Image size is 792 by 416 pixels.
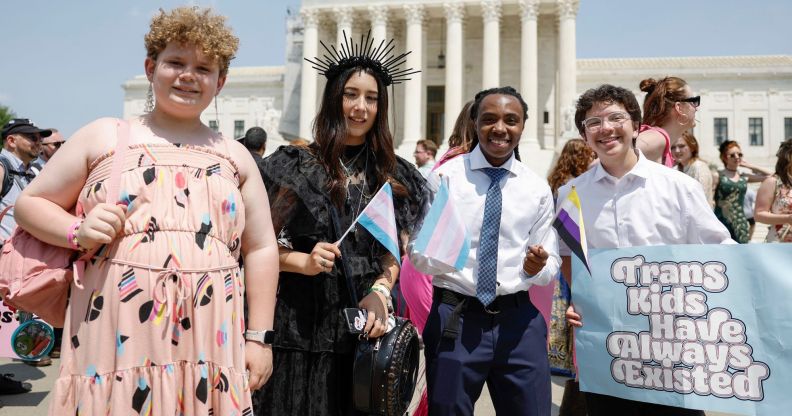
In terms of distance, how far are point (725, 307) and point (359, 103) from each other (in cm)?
208

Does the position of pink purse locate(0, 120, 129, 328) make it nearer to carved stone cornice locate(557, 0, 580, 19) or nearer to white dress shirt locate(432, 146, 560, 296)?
white dress shirt locate(432, 146, 560, 296)

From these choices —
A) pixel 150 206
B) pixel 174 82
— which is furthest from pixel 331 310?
pixel 174 82

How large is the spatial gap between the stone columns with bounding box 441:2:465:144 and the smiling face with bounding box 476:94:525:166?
112ft

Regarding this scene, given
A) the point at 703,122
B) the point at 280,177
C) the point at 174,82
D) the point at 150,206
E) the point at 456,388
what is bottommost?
the point at 456,388

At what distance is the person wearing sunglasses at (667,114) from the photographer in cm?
393

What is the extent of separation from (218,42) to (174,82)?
0.79ft

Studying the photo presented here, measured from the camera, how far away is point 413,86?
126 ft

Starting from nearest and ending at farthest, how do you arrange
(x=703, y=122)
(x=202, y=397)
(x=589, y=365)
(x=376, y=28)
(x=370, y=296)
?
(x=202, y=397), (x=370, y=296), (x=589, y=365), (x=376, y=28), (x=703, y=122)

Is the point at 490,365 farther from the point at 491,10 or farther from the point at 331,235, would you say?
the point at 491,10

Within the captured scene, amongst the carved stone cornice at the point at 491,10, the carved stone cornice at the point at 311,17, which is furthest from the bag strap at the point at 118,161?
the carved stone cornice at the point at 311,17

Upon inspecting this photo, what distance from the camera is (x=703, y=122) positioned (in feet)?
156

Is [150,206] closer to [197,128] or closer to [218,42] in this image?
[197,128]

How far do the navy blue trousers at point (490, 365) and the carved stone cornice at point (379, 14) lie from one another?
128ft

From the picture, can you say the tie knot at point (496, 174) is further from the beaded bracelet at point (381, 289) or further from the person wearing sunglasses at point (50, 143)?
the person wearing sunglasses at point (50, 143)
